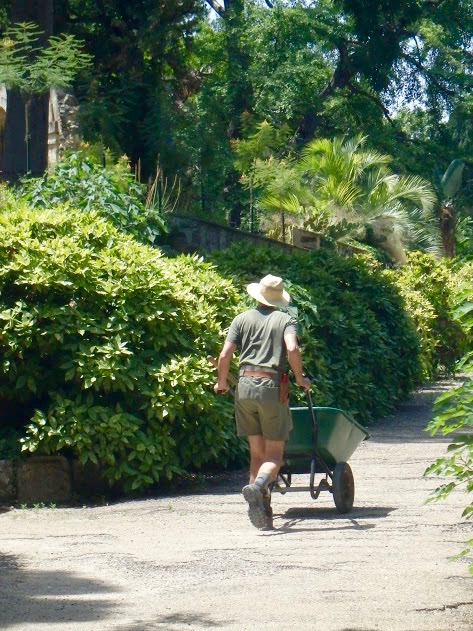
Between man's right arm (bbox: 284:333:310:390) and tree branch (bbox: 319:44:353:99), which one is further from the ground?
tree branch (bbox: 319:44:353:99)

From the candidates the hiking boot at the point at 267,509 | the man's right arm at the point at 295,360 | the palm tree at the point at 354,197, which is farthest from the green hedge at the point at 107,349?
the palm tree at the point at 354,197

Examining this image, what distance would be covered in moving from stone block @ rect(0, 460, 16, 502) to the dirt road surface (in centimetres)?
28

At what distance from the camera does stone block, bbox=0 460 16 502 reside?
30.7 ft

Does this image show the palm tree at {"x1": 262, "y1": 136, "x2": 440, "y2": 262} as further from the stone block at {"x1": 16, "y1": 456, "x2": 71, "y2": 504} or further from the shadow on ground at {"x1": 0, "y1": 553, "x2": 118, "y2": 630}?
the shadow on ground at {"x1": 0, "y1": 553, "x2": 118, "y2": 630}

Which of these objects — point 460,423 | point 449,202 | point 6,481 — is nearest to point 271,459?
point 6,481

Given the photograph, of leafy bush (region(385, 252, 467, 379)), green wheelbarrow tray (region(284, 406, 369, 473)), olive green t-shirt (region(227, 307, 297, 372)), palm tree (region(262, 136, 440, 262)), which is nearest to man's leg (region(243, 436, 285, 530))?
green wheelbarrow tray (region(284, 406, 369, 473))

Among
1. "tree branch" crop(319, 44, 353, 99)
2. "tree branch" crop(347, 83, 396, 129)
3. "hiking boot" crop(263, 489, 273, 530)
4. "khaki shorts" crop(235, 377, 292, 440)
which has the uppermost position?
"tree branch" crop(319, 44, 353, 99)

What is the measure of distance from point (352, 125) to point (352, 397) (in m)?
20.6

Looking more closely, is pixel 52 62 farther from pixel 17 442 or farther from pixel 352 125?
pixel 352 125

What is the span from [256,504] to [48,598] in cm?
213

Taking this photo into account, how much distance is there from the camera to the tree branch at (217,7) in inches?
1324

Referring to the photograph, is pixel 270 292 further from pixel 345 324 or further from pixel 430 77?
pixel 430 77

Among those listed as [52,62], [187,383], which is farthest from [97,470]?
[52,62]

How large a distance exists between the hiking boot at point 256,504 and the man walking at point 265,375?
18cm
